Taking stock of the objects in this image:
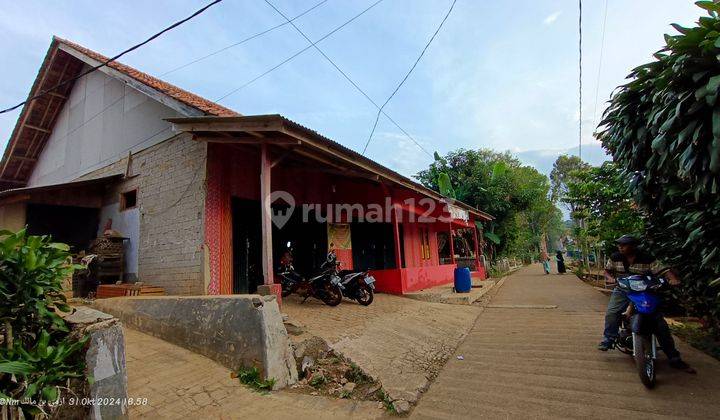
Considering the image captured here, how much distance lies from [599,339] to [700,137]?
3.49 metres

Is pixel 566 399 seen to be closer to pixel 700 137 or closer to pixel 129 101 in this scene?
pixel 700 137

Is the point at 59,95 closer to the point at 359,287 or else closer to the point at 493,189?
the point at 359,287

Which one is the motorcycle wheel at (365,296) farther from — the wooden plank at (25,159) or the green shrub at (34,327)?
the wooden plank at (25,159)

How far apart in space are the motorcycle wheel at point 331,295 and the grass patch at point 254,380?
3.28 meters

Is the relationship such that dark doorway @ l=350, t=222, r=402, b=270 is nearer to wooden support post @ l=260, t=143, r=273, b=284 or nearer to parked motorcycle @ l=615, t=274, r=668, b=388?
wooden support post @ l=260, t=143, r=273, b=284

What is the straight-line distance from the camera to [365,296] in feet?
24.0

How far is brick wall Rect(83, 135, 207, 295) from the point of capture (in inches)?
253

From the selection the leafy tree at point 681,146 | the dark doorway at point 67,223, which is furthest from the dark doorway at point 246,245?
the leafy tree at point 681,146

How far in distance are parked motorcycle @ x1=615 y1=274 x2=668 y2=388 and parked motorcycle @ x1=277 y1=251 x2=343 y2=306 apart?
4.72m

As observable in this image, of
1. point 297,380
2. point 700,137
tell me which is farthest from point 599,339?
point 297,380

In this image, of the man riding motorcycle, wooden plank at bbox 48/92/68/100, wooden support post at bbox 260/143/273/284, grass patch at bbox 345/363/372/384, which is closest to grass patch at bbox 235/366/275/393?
grass patch at bbox 345/363/372/384

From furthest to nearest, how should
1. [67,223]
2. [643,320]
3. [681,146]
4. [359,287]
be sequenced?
1. [67,223]
2. [359,287]
3. [643,320]
4. [681,146]

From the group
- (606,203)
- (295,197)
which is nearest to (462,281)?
(606,203)

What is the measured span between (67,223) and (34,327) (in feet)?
26.0
